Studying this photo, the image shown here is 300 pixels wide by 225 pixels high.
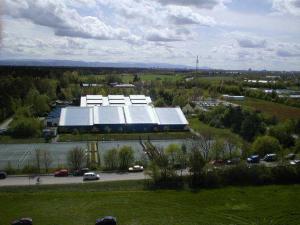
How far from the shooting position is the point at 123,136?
18.6 metres

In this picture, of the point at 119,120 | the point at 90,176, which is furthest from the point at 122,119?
the point at 90,176

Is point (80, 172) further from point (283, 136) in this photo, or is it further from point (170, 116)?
point (170, 116)

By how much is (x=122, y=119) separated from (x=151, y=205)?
10.6 metres

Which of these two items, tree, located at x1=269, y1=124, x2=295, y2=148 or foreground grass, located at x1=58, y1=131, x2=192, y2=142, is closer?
tree, located at x1=269, y1=124, x2=295, y2=148

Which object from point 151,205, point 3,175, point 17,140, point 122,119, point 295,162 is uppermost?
point 122,119

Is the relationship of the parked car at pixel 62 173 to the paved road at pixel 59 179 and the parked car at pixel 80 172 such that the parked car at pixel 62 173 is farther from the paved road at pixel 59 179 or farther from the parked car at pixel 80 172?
the parked car at pixel 80 172

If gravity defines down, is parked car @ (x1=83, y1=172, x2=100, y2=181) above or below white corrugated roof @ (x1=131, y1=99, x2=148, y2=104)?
below

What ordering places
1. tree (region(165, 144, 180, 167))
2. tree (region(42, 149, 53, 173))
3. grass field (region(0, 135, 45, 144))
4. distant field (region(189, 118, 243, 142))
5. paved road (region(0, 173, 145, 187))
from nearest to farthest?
paved road (region(0, 173, 145, 187)) → tree (region(165, 144, 180, 167)) → tree (region(42, 149, 53, 173)) → grass field (region(0, 135, 45, 144)) → distant field (region(189, 118, 243, 142))

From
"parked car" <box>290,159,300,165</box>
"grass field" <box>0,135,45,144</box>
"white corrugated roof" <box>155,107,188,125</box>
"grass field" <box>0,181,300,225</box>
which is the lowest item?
"grass field" <box>0,181,300,225</box>

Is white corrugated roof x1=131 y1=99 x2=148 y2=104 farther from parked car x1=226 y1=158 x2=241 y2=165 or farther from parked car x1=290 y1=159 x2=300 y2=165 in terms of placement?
parked car x1=290 y1=159 x2=300 y2=165

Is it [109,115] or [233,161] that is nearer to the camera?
[233,161]

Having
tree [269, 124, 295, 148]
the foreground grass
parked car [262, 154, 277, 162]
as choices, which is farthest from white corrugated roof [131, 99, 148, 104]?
parked car [262, 154, 277, 162]

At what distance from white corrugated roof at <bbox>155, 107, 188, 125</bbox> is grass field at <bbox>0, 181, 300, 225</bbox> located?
895 centimetres

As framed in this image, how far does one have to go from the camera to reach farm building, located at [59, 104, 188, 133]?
64.6ft
